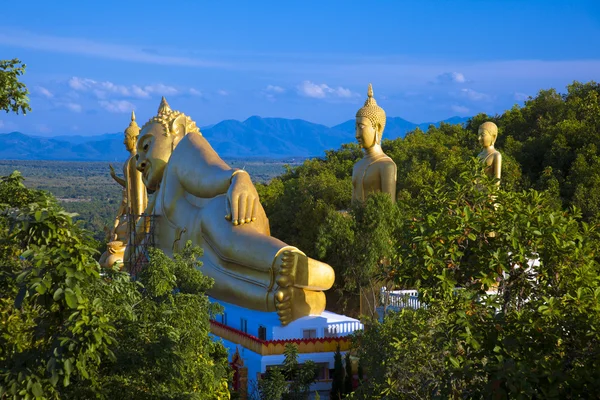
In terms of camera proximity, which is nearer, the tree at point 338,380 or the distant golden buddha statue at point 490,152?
the tree at point 338,380

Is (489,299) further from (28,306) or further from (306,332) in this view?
(306,332)

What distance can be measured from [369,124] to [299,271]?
4681 mm

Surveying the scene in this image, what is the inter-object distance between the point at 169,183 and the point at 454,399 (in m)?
11.9

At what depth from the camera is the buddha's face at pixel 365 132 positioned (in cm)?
2092

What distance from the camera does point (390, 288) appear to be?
1912 cm

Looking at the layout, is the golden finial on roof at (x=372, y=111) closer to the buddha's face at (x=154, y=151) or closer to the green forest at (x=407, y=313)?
the buddha's face at (x=154, y=151)

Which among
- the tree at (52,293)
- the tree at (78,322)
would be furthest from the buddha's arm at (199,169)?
the tree at (52,293)

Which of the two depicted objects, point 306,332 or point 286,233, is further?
point 286,233

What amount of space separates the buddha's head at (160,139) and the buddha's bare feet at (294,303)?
5599mm

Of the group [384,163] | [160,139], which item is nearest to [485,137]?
[384,163]

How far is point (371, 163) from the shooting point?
819 inches

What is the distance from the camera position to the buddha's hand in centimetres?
1858

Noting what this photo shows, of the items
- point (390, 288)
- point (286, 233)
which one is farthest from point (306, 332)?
point (286, 233)

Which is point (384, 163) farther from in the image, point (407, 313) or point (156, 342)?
point (156, 342)
